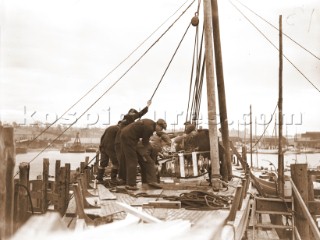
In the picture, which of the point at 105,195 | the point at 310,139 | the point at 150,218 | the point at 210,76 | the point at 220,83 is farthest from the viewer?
the point at 310,139

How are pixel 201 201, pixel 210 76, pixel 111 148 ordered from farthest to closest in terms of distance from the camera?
pixel 111 148 < pixel 210 76 < pixel 201 201

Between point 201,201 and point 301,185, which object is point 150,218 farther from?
point 301,185

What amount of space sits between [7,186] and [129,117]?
6.65 meters

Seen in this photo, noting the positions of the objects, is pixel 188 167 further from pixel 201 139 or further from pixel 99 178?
pixel 99 178

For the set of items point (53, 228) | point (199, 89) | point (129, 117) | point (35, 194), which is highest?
point (199, 89)

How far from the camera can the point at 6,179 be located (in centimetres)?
493

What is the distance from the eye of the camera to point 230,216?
5.85 m

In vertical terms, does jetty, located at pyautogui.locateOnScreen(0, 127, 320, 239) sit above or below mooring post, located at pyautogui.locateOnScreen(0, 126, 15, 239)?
below

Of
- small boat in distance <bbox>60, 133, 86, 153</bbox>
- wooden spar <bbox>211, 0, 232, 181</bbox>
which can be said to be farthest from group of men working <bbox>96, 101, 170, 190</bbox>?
small boat in distance <bbox>60, 133, 86, 153</bbox>

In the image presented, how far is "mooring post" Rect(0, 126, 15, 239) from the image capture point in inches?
186

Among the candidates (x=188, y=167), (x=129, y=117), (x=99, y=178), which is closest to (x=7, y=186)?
(x=129, y=117)

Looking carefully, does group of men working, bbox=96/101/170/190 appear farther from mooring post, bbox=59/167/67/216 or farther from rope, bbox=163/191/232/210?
rope, bbox=163/191/232/210

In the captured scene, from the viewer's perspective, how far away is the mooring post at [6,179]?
472 cm

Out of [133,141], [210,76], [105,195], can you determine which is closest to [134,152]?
[133,141]
